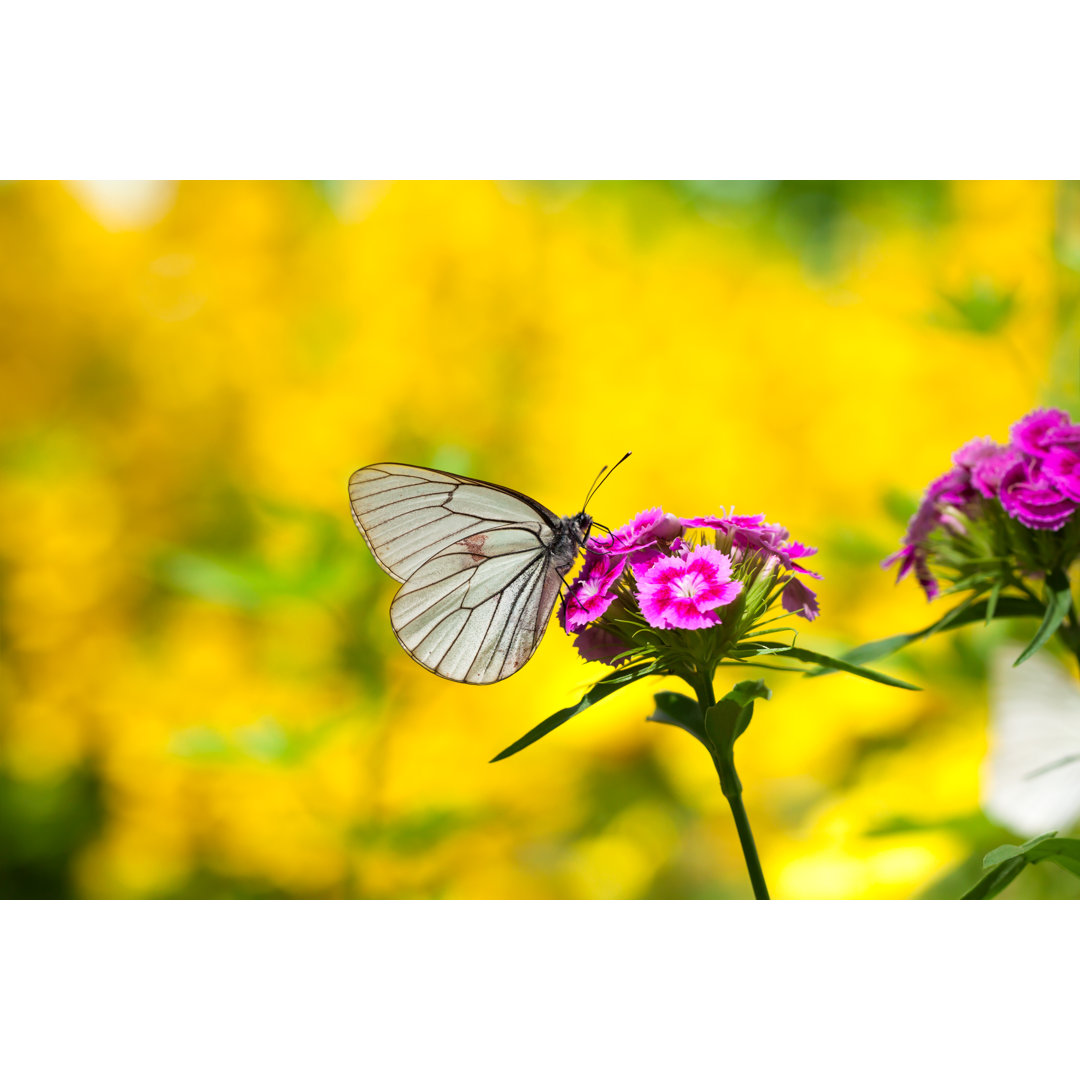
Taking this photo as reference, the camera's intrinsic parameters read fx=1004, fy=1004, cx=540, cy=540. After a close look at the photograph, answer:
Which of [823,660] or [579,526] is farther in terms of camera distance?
[579,526]

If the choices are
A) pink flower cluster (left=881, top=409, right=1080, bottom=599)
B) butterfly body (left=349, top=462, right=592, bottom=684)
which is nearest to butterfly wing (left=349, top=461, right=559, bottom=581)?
butterfly body (left=349, top=462, right=592, bottom=684)

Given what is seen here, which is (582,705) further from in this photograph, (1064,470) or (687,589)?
(1064,470)

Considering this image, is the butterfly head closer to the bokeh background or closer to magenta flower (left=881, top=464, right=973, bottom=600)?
magenta flower (left=881, top=464, right=973, bottom=600)

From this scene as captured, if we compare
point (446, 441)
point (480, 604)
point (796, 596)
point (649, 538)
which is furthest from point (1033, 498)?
point (446, 441)

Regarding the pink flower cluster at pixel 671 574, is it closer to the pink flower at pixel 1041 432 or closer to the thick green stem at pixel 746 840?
the thick green stem at pixel 746 840

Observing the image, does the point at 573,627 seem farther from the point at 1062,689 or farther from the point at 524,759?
the point at 524,759

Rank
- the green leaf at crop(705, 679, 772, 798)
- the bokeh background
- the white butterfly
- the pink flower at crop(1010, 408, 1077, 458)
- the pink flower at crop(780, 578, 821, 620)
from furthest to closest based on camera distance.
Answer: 1. the bokeh background
2. the white butterfly
3. the pink flower at crop(1010, 408, 1077, 458)
4. the pink flower at crop(780, 578, 821, 620)
5. the green leaf at crop(705, 679, 772, 798)
